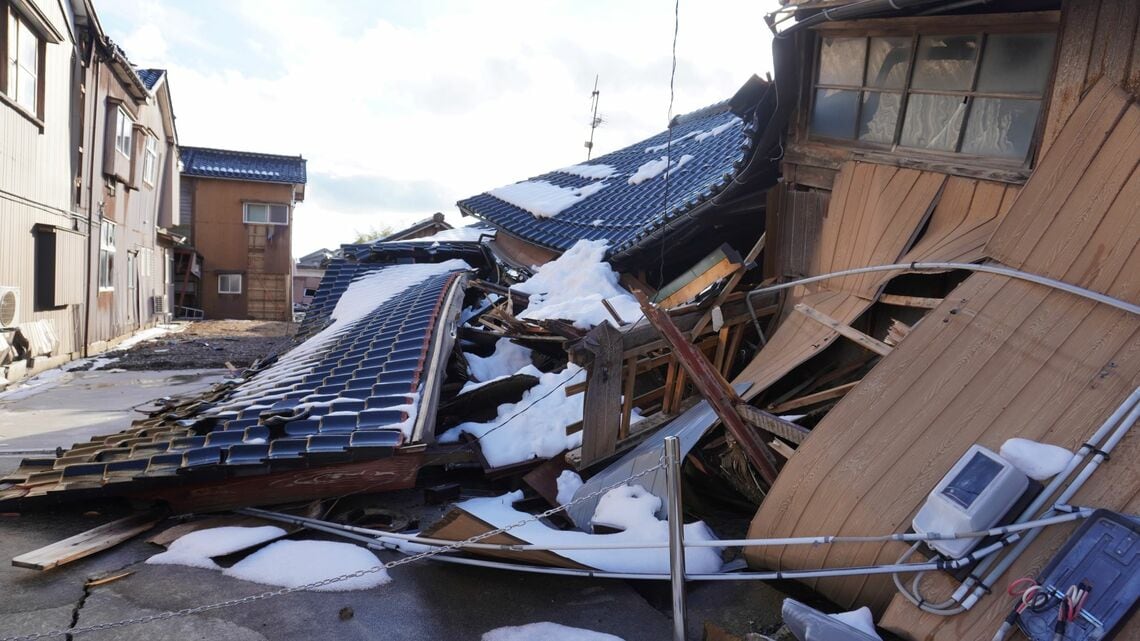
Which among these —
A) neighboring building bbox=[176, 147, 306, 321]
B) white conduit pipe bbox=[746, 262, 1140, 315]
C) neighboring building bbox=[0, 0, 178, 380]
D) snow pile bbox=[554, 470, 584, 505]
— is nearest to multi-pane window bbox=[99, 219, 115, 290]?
neighboring building bbox=[0, 0, 178, 380]

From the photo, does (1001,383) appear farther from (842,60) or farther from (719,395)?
(842,60)

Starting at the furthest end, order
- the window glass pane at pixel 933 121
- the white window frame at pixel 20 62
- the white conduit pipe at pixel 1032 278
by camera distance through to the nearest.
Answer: the white window frame at pixel 20 62 → the window glass pane at pixel 933 121 → the white conduit pipe at pixel 1032 278

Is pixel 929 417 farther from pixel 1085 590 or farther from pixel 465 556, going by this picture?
pixel 465 556

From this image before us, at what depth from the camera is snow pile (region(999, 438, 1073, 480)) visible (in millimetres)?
3459

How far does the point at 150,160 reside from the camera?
2105cm

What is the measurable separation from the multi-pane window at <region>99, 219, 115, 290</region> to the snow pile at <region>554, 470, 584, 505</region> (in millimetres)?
14822

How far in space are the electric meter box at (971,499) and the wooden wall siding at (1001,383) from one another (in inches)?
8.2

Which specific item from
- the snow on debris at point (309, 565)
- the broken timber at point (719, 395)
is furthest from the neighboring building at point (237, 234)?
the broken timber at point (719, 395)

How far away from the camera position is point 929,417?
4.20 m

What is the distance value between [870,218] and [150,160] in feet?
68.7

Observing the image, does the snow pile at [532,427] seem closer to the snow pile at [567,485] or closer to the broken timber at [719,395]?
the snow pile at [567,485]

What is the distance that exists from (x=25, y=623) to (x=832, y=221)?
669 centimetres

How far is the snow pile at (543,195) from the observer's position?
13570mm

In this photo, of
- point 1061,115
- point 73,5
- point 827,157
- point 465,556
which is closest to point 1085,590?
point 465,556
